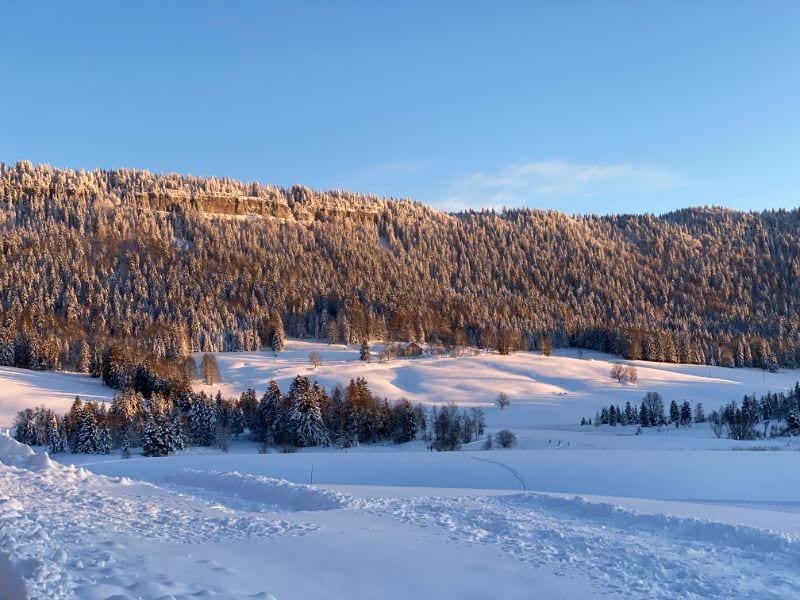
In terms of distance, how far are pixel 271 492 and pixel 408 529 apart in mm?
5785

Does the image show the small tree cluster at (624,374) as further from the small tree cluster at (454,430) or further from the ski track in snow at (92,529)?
the ski track in snow at (92,529)

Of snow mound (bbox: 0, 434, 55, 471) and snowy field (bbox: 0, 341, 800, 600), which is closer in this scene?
snowy field (bbox: 0, 341, 800, 600)

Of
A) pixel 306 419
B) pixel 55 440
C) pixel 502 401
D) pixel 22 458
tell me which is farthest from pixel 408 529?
pixel 502 401

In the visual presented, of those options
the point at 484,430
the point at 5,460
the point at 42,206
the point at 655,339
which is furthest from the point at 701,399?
the point at 42,206

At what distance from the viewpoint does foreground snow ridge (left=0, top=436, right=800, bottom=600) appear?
793 centimetres

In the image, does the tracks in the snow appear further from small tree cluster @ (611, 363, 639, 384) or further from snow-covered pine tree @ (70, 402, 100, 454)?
small tree cluster @ (611, 363, 639, 384)

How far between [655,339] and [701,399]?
55.1m

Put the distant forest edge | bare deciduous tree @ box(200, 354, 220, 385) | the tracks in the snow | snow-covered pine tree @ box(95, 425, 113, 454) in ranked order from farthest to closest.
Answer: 1. the distant forest edge
2. bare deciduous tree @ box(200, 354, 220, 385)
3. snow-covered pine tree @ box(95, 425, 113, 454)
4. the tracks in the snow

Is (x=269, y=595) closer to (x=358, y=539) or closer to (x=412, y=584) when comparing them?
(x=412, y=584)

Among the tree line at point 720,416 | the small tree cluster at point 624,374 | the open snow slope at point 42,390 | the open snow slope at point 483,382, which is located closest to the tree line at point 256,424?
the open snow slope at point 42,390

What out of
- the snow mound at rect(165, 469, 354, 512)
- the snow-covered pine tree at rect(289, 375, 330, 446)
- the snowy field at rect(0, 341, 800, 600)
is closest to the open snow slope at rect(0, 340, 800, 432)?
the snow-covered pine tree at rect(289, 375, 330, 446)

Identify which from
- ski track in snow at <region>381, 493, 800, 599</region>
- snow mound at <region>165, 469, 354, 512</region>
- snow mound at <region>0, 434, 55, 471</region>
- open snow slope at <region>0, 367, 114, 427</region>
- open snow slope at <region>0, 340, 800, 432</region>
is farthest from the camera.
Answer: open snow slope at <region>0, 340, 800, 432</region>

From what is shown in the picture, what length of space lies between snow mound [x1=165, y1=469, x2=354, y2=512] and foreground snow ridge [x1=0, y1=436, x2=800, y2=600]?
0.36 feet

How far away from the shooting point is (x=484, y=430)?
7006cm
